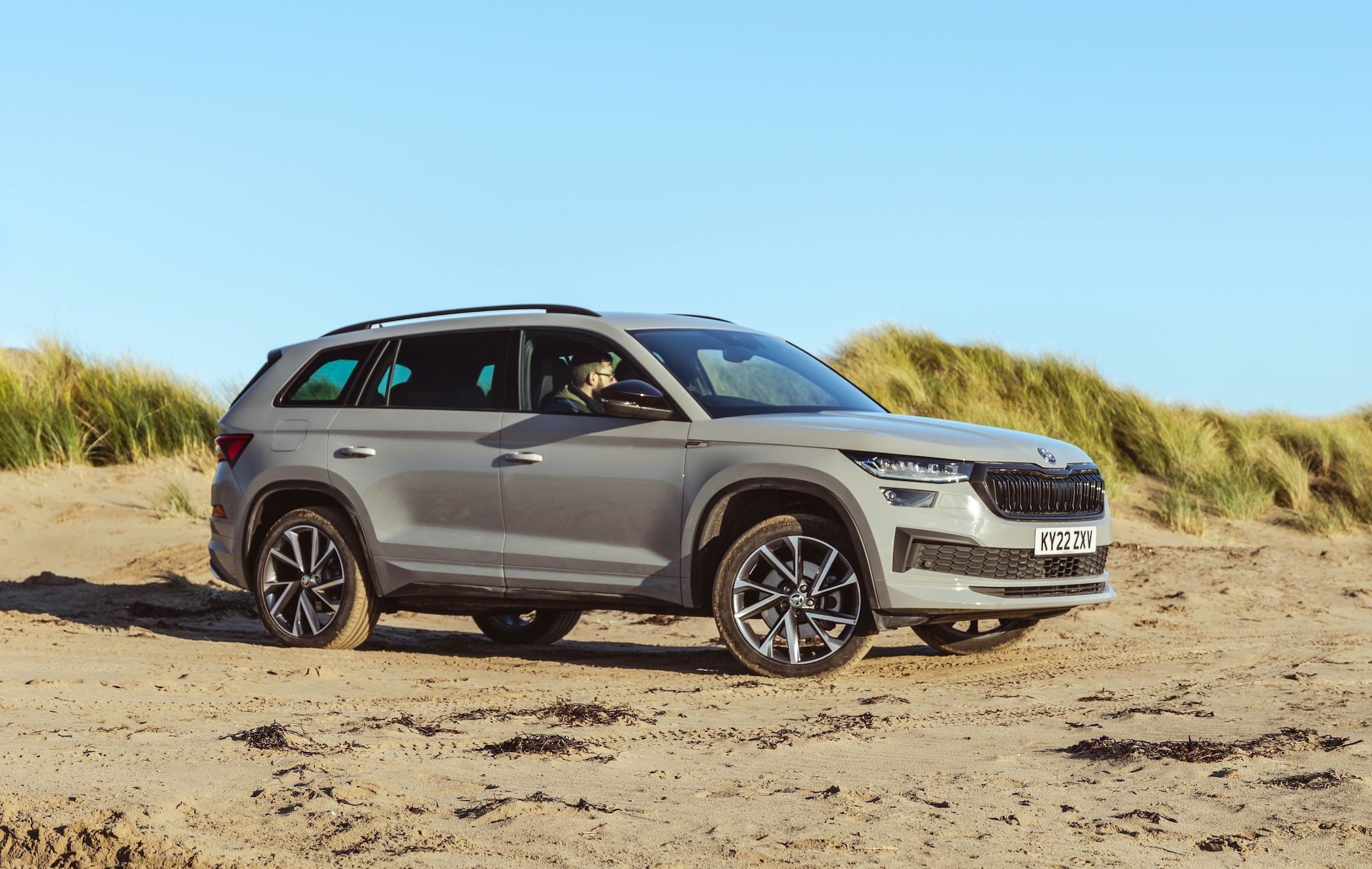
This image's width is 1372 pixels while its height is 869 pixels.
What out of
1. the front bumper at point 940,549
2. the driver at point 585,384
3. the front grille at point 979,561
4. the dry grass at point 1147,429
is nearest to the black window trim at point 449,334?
the driver at point 585,384

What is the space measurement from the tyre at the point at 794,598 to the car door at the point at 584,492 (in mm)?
358

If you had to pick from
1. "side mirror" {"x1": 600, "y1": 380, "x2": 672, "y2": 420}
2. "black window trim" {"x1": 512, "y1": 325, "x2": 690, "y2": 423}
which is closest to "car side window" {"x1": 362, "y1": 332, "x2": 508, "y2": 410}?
"black window trim" {"x1": 512, "y1": 325, "x2": 690, "y2": 423}

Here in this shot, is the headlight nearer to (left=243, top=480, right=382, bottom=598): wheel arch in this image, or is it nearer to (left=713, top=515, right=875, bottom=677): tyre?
(left=713, top=515, right=875, bottom=677): tyre

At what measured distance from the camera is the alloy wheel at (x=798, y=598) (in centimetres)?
738

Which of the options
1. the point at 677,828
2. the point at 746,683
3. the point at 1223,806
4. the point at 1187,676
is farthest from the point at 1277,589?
the point at 677,828

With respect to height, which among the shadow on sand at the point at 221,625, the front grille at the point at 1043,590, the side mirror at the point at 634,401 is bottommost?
the shadow on sand at the point at 221,625

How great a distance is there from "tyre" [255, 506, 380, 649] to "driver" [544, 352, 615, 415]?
1.58 m

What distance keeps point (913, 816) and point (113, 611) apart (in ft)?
27.1

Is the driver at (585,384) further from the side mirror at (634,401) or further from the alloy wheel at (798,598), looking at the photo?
the alloy wheel at (798,598)

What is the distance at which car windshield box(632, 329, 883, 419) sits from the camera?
26.0 feet

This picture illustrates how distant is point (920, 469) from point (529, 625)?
3834 mm

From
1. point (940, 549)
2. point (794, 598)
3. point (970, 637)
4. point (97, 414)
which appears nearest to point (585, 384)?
point (794, 598)

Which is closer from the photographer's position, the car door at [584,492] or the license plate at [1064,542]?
the license plate at [1064,542]

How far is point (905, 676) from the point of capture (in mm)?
7844
